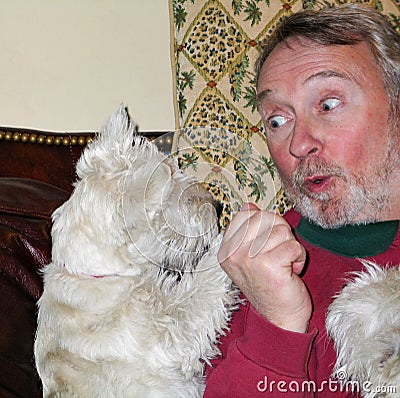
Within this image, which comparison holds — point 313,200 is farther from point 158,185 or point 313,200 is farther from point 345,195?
point 158,185

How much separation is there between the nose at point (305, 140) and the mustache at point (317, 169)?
0.07 feet

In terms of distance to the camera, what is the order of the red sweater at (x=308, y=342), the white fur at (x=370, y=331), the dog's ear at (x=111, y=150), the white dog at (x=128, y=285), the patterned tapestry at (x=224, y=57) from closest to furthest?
the white fur at (x=370, y=331) → the red sweater at (x=308, y=342) → the white dog at (x=128, y=285) → the dog's ear at (x=111, y=150) → the patterned tapestry at (x=224, y=57)

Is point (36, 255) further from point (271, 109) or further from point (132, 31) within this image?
point (132, 31)

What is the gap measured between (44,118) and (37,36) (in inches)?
13.1

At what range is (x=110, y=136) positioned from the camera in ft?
5.09

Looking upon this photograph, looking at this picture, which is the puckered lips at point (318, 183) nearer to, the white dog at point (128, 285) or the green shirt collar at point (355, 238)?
the green shirt collar at point (355, 238)

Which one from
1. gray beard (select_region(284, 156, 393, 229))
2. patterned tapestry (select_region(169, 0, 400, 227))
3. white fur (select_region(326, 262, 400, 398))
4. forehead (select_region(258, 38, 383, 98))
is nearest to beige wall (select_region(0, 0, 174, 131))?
patterned tapestry (select_region(169, 0, 400, 227))

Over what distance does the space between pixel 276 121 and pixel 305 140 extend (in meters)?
0.15

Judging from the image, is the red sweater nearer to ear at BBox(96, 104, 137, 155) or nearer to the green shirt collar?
the green shirt collar

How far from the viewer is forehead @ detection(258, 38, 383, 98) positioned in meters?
1.53

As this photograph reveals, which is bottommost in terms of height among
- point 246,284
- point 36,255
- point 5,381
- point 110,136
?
point 5,381

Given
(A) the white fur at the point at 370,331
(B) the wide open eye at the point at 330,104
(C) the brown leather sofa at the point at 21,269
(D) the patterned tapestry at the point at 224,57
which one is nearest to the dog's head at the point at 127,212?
(C) the brown leather sofa at the point at 21,269

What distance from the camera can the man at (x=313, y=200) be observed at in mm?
1274

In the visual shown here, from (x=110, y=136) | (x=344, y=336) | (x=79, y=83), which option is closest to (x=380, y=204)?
(x=344, y=336)
